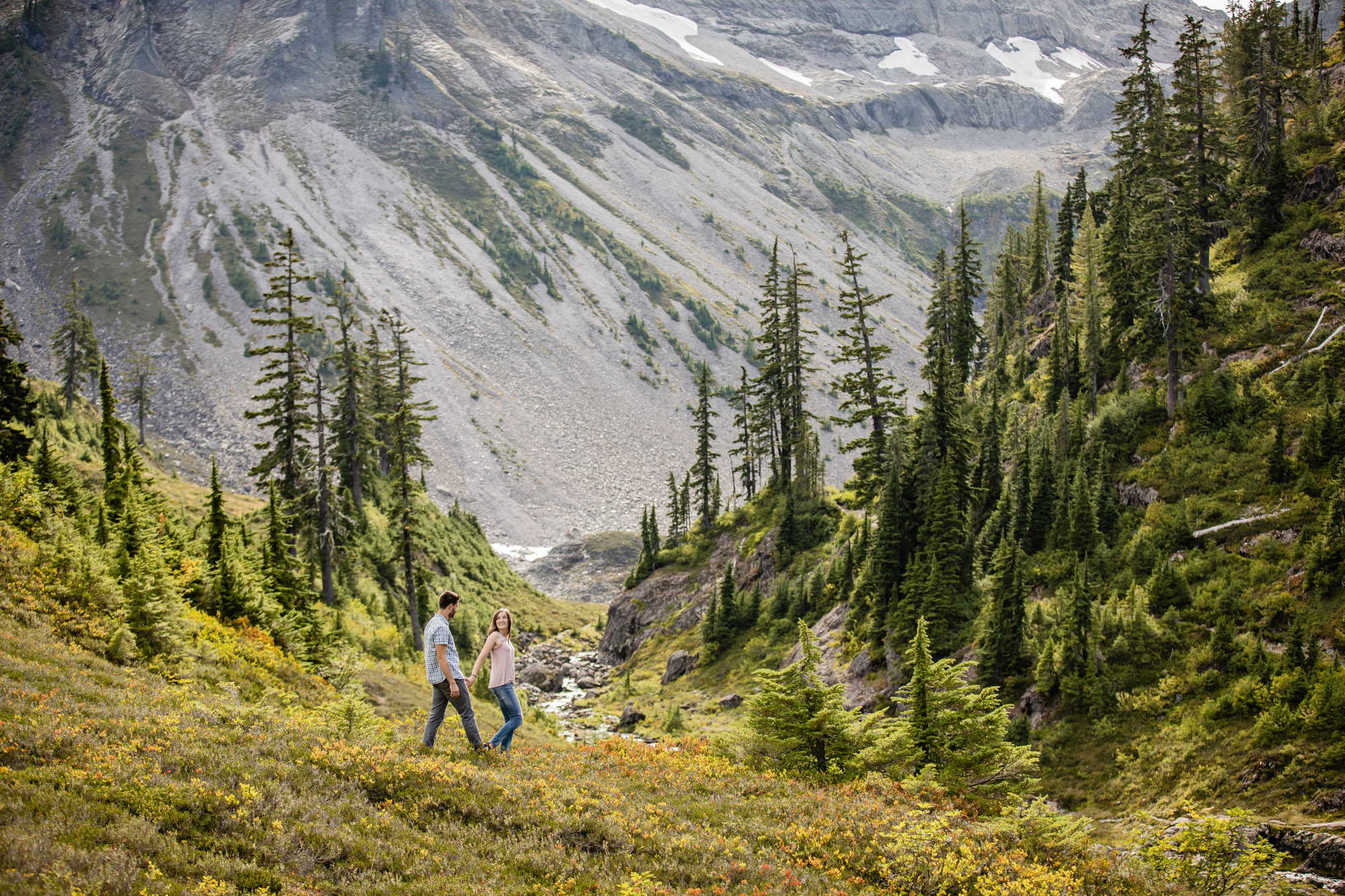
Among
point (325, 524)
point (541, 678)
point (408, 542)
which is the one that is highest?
point (325, 524)

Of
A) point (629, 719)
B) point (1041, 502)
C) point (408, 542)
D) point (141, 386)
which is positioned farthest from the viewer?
point (141, 386)

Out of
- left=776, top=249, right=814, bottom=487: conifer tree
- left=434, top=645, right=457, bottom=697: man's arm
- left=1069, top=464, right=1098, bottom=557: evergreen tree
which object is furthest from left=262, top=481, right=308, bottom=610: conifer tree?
left=776, top=249, right=814, bottom=487: conifer tree

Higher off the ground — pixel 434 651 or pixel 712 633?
pixel 434 651

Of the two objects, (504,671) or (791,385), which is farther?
(791,385)

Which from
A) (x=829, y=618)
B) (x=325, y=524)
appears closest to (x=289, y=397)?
(x=325, y=524)

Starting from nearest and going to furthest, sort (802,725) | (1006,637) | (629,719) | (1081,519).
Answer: (802,725) → (1006,637) → (1081,519) → (629,719)

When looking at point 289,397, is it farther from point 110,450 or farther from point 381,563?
point 381,563

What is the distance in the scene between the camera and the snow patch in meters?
95.4

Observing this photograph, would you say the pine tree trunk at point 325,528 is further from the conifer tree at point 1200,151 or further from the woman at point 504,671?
the conifer tree at point 1200,151

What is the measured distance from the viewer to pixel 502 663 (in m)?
12.5

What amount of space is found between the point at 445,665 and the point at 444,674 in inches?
7.5

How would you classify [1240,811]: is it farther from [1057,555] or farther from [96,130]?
[96,130]

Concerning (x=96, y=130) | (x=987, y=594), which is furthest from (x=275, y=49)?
(x=987, y=594)

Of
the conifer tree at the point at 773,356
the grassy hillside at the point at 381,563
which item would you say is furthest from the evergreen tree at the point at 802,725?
the conifer tree at the point at 773,356
